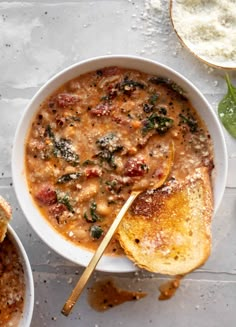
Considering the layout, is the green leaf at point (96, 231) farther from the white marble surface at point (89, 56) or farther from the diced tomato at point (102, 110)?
the diced tomato at point (102, 110)

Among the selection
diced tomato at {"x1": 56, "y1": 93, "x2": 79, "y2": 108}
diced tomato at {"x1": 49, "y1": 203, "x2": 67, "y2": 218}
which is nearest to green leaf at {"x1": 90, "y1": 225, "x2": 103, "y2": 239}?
diced tomato at {"x1": 49, "y1": 203, "x2": 67, "y2": 218}

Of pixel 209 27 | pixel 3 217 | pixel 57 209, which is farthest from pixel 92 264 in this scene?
pixel 209 27

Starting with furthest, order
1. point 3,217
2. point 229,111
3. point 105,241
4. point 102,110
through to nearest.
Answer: point 229,111 → point 102,110 → point 105,241 → point 3,217

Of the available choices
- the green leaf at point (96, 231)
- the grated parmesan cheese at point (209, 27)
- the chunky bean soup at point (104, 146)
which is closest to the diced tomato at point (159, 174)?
the chunky bean soup at point (104, 146)

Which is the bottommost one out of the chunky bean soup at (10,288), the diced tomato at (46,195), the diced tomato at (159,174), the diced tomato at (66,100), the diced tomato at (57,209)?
the chunky bean soup at (10,288)

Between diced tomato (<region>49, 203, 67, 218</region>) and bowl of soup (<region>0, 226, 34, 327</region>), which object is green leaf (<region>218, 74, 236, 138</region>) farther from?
bowl of soup (<region>0, 226, 34, 327</region>)

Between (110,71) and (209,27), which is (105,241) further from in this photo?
(209,27)

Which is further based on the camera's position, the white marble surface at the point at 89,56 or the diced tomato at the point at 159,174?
the white marble surface at the point at 89,56
